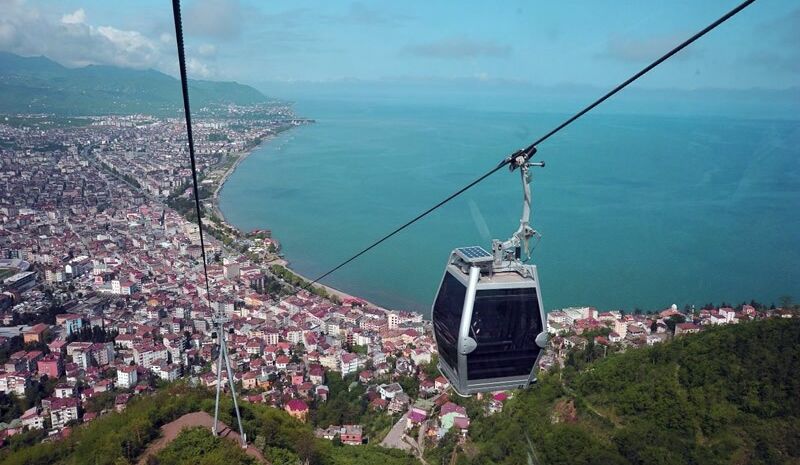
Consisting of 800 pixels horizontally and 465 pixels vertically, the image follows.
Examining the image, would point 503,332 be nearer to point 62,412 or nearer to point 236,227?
point 62,412

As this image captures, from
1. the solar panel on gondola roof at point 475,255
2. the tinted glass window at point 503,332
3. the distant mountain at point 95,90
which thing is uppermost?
the distant mountain at point 95,90

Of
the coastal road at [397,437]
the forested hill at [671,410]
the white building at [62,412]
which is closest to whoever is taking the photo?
the forested hill at [671,410]

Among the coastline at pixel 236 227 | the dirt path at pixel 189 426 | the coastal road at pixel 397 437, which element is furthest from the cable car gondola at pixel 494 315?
the coastline at pixel 236 227

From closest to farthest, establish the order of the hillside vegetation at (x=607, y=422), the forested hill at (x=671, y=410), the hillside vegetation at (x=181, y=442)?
the hillside vegetation at (x=181, y=442) < the hillside vegetation at (x=607, y=422) < the forested hill at (x=671, y=410)

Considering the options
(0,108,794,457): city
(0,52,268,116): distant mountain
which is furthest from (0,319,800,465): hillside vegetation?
(0,52,268,116): distant mountain

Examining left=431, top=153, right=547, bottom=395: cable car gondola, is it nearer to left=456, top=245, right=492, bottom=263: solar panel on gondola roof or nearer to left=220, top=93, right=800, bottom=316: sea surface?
left=456, top=245, right=492, bottom=263: solar panel on gondola roof

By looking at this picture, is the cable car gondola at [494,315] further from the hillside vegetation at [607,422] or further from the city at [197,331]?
the city at [197,331]
